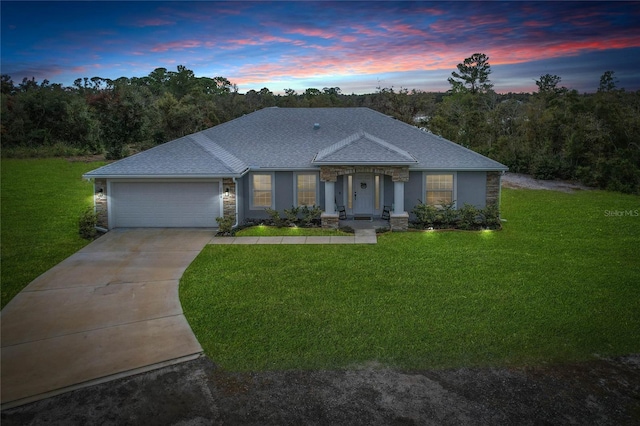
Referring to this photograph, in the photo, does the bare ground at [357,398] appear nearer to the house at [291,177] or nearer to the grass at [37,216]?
the grass at [37,216]

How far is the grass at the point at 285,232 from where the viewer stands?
1845 centimetres

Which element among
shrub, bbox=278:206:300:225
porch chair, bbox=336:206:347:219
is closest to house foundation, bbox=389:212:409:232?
porch chair, bbox=336:206:347:219

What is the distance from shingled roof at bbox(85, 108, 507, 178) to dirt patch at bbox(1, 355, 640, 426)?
1129 cm

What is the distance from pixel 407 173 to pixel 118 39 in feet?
43.7

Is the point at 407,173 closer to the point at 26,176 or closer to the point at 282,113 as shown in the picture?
the point at 282,113

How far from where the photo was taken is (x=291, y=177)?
67.4 ft

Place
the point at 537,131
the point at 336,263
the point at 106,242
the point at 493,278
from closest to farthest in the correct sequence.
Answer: the point at 493,278 → the point at 336,263 → the point at 106,242 → the point at 537,131

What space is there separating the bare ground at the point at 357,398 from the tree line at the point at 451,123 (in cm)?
2578

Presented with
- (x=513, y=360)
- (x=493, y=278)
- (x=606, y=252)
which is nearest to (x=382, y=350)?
(x=513, y=360)

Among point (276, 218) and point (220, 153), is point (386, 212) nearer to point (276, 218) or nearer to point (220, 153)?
point (276, 218)

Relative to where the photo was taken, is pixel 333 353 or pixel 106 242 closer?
pixel 333 353

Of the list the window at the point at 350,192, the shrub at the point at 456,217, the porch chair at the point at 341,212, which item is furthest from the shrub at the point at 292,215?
the shrub at the point at 456,217

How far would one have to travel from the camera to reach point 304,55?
26.9m

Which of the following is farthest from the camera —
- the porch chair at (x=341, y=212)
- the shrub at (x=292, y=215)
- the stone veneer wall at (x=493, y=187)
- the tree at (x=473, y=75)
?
the tree at (x=473, y=75)
